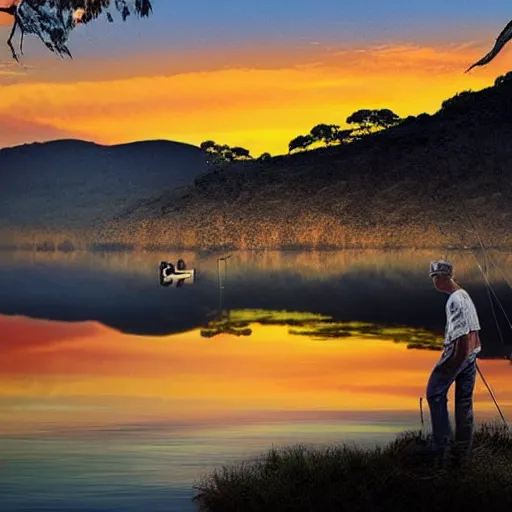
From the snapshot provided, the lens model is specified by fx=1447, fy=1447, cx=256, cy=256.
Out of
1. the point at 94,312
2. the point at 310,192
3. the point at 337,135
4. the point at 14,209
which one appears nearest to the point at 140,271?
the point at 94,312

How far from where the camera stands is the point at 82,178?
16125 cm

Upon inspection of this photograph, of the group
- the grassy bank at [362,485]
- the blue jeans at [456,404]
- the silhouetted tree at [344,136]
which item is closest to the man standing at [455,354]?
the blue jeans at [456,404]

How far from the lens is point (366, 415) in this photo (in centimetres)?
1725

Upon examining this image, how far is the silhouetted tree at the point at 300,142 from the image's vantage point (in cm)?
12162

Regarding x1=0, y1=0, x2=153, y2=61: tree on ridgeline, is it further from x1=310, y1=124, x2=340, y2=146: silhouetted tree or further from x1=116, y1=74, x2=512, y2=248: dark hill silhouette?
x1=310, y1=124, x2=340, y2=146: silhouetted tree

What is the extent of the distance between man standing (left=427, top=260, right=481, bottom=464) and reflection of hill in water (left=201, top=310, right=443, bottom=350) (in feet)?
59.8

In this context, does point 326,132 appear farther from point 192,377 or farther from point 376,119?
point 192,377

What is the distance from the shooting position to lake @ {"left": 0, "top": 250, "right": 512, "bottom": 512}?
44.2ft

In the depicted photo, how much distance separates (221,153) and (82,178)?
37.4 metres

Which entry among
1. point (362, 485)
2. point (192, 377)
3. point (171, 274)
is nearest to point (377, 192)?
point (171, 274)

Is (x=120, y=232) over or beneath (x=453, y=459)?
over

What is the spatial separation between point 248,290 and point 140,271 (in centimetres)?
2287

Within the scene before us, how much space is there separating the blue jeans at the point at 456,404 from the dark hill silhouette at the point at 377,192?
83.4 metres

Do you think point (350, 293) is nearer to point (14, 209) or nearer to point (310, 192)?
point (310, 192)
